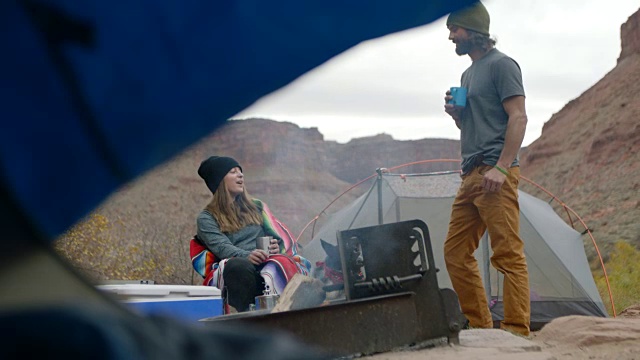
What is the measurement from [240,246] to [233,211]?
0.56 ft

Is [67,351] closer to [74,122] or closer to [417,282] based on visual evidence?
[74,122]

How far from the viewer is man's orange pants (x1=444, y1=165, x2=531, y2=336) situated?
3.66m

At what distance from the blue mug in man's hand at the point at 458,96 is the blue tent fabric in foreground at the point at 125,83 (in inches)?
122

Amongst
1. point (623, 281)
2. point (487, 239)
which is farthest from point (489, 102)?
point (623, 281)

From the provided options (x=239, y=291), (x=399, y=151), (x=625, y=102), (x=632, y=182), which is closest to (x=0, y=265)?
(x=239, y=291)

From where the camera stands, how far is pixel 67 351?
413mm

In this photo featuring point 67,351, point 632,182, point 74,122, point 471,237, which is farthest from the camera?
point 632,182

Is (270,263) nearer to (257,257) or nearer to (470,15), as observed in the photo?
(257,257)

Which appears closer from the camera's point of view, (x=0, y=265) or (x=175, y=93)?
(x=0, y=265)

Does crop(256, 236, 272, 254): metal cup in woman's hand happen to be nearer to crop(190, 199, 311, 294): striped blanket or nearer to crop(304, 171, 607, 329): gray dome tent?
crop(190, 199, 311, 294): striped blanket

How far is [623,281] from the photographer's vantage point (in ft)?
34.3

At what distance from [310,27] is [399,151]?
511 centimetres


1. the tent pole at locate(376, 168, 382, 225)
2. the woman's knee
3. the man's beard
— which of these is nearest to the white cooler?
the woman's knee

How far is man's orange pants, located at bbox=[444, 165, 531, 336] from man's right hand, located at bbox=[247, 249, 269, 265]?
3.10 feet
